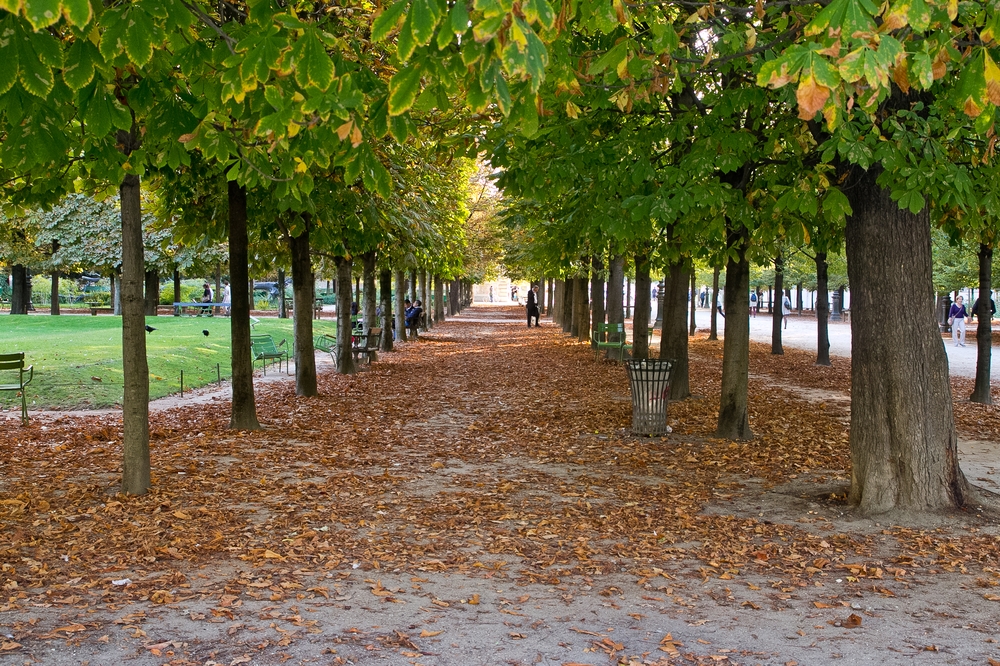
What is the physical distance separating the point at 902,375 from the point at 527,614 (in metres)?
4.10

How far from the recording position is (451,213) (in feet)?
77.2

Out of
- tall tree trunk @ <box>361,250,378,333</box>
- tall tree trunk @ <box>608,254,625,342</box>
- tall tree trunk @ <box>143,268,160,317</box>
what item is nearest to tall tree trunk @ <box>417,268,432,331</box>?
tall tree trunk @ <box>143,268,160,317</box>

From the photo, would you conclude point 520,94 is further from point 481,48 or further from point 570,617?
point 570,617

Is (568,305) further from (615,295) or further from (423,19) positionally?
(423,19)

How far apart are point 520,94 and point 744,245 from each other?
710 cm

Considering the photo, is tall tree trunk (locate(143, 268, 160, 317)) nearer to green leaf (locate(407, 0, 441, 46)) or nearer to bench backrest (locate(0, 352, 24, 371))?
bench backrest (locate(0, 352, 24, 371))

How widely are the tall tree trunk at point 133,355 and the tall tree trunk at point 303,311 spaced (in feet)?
18.3

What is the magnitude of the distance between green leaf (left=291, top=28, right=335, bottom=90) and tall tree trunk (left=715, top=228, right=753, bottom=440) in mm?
7745

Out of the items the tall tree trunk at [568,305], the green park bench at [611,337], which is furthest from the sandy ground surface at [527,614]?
the tall tree trunk at [568,305]

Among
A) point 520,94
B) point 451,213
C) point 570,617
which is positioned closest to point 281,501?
point 570,617

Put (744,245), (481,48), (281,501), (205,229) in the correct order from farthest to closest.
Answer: (205,229) < (744,245) < (281,501) < (481,48)

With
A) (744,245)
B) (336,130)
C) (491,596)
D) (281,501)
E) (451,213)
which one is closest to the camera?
(336,130)

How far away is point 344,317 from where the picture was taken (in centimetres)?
1972

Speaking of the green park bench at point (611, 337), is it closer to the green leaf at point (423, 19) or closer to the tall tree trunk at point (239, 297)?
the tall tree trunk at point (239, 297)
